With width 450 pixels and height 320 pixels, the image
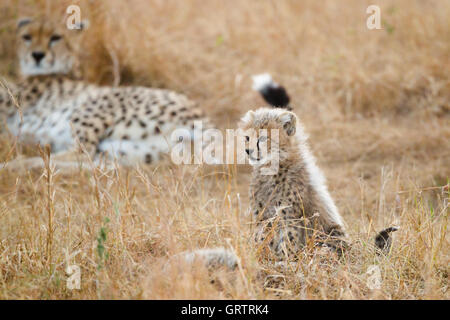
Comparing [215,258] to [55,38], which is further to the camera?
[55,38]

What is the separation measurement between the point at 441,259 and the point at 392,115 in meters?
2.63

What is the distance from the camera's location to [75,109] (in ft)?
16.0

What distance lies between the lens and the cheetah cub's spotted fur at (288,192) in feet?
8.48

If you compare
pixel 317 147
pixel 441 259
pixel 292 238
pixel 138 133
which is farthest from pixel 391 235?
pixel 138 133

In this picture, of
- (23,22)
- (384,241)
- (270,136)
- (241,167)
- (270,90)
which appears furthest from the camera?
(23,22)

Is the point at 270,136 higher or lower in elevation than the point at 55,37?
lower

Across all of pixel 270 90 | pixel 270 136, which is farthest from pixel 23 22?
pixel 270 136

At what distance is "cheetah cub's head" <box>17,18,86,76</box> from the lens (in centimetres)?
491

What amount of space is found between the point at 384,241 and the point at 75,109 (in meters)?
3.10

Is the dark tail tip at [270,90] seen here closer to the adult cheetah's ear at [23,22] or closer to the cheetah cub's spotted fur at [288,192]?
the cheetah cub's spotted fur at [288,192]

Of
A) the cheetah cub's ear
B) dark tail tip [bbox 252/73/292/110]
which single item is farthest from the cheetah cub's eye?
the cheetah cub's ear

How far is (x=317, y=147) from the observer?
4512mm


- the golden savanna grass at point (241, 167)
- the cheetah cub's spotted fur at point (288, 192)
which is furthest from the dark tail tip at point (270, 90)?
the cheetah cub's spotted fur at point (288, 192)

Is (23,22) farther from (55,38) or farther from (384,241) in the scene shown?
(384,241)
